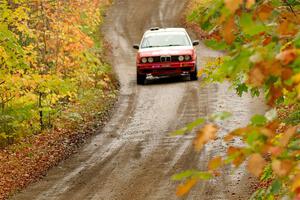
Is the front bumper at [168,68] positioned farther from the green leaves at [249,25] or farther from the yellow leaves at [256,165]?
the yellow leaves at [256,165]

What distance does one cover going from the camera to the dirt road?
10.6 m

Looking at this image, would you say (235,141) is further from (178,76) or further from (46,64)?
(178,76)

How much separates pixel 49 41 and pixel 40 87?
2.89 m

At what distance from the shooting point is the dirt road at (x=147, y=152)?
1059 centimetres

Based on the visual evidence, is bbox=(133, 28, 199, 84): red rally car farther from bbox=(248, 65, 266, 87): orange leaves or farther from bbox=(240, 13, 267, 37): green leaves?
bbox=(248, 65, 266, 87): orange leaves

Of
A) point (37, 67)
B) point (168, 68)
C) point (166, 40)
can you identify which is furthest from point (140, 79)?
point (37, 67)

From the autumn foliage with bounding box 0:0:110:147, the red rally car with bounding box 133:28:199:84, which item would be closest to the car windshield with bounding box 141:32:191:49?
the red rally car with bounding box 133:28:199:84

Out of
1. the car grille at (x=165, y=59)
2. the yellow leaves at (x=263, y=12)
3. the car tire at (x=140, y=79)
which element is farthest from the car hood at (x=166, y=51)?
the yellow leaves at (x=263, y=12)

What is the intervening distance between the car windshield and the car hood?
1.22 ft

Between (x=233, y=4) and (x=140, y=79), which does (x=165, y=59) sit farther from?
(x=233, y=4)

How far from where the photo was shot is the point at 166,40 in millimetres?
21234

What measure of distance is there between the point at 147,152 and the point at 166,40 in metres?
8.77

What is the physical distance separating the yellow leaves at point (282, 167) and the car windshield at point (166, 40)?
18.8 m

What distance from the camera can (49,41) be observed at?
16.1m
